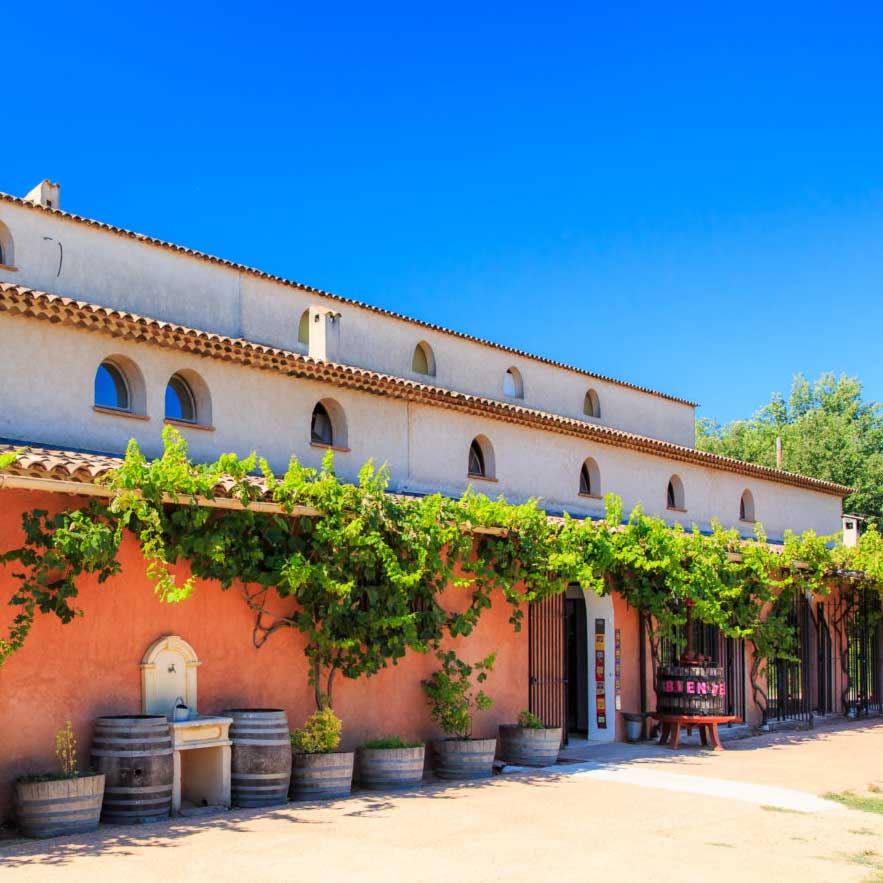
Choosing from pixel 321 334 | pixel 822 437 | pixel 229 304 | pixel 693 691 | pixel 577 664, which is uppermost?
pixel 822 437

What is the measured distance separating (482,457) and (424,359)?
4.19 metres

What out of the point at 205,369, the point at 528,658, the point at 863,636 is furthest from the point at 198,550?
the point at 863,636

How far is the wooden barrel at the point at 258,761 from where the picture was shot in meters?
11.1

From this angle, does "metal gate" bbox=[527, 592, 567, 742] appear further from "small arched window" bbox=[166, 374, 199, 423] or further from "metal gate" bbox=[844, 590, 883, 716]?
"metal gate" bbox=[844, 590, 883, 716]

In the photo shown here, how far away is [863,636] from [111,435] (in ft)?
56.4

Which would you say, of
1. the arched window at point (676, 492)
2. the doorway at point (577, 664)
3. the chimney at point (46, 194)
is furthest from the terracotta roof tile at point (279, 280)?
the doorway at point (577, 664)

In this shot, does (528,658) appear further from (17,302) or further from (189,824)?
(17,302)

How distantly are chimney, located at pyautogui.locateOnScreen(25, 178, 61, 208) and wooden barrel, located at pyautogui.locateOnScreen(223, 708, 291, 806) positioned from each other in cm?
1226

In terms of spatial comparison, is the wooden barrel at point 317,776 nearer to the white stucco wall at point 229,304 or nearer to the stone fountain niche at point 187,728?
the stone fountain niche at point 187,728

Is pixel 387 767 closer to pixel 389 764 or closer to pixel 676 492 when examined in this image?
pixel 389 764

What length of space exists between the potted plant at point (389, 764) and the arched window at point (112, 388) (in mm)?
5405

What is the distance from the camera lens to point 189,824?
10078 mm

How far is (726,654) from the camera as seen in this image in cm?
1997

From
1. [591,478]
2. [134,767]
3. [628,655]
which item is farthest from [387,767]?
[591,478]
